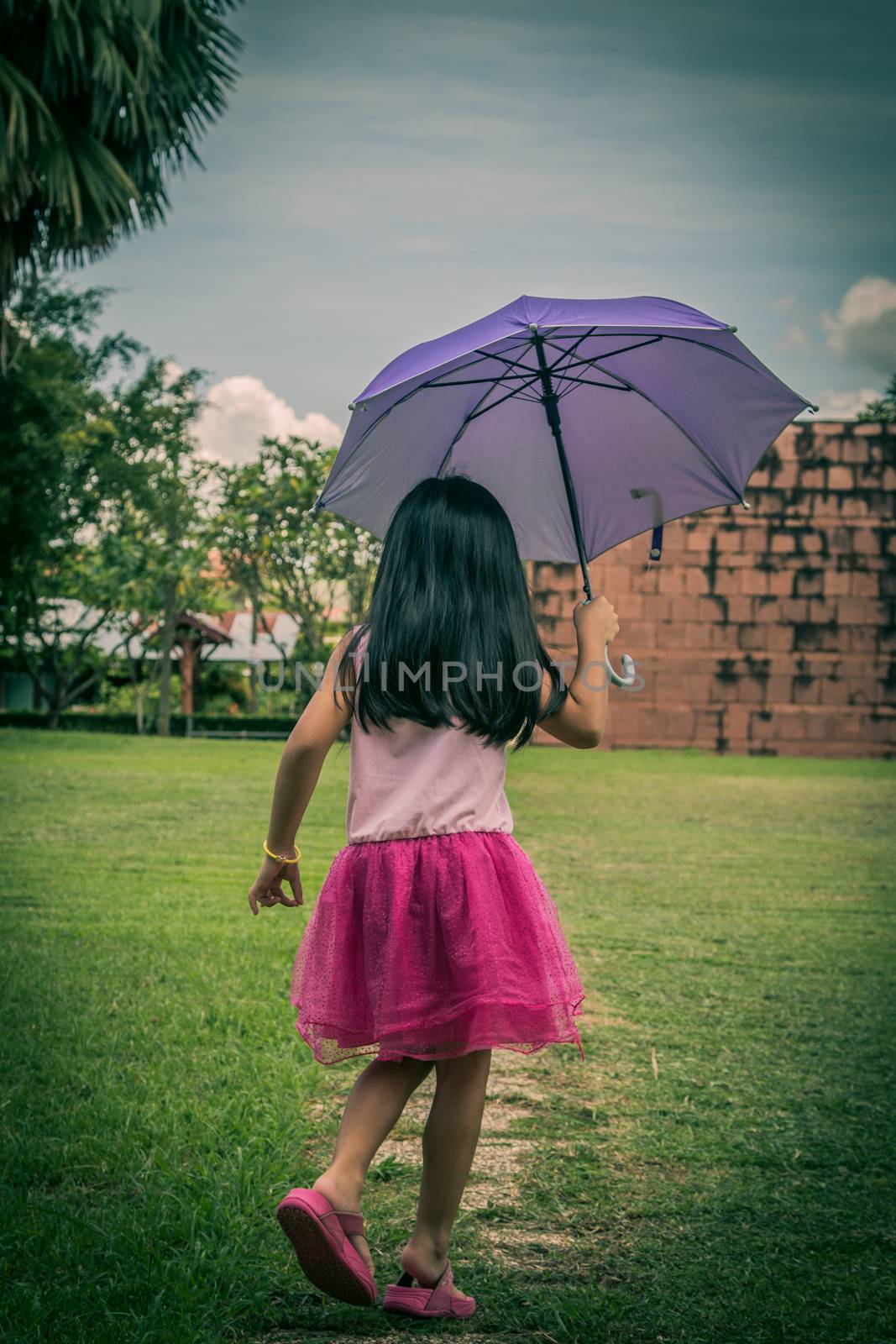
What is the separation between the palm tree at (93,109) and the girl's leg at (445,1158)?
8536mm

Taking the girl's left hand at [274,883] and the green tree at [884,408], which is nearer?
the girl's left hand at [274,883]

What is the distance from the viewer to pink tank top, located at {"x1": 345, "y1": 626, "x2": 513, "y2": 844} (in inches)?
92.7

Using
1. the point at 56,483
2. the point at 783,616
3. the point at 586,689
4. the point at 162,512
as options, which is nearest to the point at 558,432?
the point at 586,689

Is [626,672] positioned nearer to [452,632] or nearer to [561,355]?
[452,632]

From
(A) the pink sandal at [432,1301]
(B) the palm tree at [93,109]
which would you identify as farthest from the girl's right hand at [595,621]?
(B) the palm tree at [93,109]

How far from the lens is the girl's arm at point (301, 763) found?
2.41 m

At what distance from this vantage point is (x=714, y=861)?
327 inches

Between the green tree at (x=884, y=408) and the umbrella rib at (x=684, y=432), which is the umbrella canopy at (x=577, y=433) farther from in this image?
the green tree at (x=884, y=408)

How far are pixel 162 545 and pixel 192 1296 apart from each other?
22.8 m

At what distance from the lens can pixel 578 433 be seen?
10.8ft

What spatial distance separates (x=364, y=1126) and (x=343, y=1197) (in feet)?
0.42

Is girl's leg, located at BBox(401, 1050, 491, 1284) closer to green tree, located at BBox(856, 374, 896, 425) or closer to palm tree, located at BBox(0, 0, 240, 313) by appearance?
palm tree, located at BBox(0, 0, 240, 313)

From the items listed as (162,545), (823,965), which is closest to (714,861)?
(823,965)

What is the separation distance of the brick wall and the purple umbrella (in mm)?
15880
